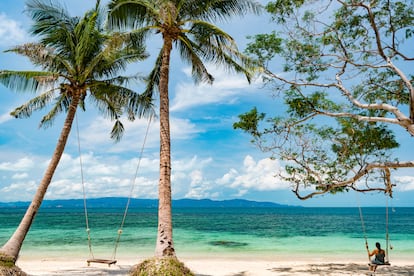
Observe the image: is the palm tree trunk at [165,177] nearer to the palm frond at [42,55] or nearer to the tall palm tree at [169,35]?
the tall palm tree at [169,35]

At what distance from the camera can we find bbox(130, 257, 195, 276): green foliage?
22.8 ft

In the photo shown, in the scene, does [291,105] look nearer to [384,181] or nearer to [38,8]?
[384,181]

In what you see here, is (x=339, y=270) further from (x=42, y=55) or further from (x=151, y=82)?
(x=42, y=55)

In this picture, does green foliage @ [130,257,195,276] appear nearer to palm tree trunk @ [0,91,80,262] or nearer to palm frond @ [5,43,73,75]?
palm tree trunk @ [0,91,80,262]

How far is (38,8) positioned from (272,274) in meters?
10.6

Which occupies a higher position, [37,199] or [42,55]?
[42,55]

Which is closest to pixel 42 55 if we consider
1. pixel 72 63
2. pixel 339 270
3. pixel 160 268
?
pixel 72 63

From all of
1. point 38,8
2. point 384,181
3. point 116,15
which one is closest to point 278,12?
point 116,15

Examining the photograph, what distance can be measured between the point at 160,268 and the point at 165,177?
80.9 inches

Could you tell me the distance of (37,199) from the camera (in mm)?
9398

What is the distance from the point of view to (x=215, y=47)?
33.8 ft

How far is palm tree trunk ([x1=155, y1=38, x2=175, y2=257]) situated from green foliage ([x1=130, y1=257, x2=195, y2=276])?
1.35 ft

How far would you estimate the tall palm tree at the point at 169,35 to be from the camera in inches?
320

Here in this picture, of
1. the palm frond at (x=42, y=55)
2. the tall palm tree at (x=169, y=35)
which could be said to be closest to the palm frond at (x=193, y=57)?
the tall palm tree at (x=169, y=35)
